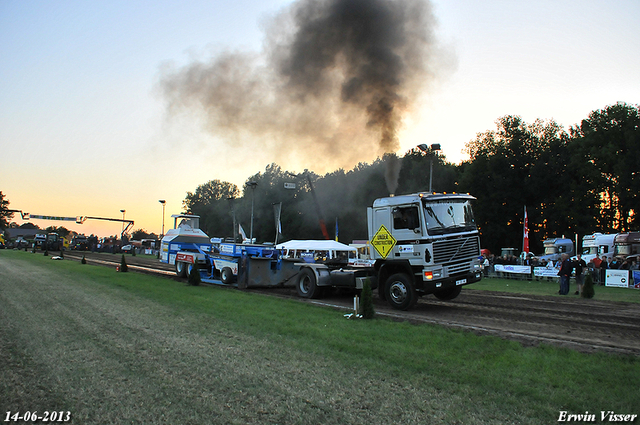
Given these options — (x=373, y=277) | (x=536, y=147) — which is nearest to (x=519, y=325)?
(x=373, y=277)

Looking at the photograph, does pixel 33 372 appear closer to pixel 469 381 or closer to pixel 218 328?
pixel 218 328

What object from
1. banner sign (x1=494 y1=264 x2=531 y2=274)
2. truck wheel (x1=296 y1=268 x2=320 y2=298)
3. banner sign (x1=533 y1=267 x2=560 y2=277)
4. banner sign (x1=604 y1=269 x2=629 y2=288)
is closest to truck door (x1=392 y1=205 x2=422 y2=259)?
truck wheel (x1=296 y1=268 x2=320 y2=298)

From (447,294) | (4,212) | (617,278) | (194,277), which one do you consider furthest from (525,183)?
(4,212)

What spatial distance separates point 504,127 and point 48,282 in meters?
56.9

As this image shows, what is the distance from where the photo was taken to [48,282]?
668 inches

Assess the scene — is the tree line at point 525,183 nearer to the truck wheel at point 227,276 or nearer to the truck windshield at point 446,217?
the truck wheel at point 227,276

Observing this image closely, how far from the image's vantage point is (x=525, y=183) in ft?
176

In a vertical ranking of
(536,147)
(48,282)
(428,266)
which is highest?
(536,147)

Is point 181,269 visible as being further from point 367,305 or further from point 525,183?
point 525,183

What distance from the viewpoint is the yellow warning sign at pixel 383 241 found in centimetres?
1158

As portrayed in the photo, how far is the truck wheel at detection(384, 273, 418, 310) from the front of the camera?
11695 millimetres

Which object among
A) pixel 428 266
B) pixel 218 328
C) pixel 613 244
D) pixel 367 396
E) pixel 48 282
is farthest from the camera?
pixel 613 244

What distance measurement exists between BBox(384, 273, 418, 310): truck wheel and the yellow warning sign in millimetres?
923

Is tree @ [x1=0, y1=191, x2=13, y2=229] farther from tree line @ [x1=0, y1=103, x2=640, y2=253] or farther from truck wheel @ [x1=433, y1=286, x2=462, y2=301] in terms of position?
truck wheel @ [x1=433, y1=286, x2=462, y2=301]
